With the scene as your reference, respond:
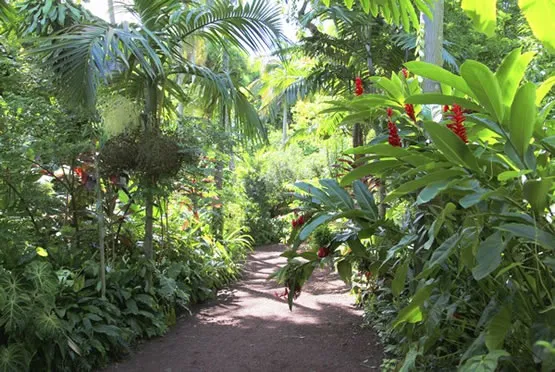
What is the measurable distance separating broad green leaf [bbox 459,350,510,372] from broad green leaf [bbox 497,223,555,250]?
459 mm

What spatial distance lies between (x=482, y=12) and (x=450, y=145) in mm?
800

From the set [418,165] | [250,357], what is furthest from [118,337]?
[418,165]

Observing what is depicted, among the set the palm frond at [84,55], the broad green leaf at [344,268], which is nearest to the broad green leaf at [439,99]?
the broad green leaf at [344,268]

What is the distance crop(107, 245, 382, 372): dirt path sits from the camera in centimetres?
424

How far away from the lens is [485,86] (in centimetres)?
179

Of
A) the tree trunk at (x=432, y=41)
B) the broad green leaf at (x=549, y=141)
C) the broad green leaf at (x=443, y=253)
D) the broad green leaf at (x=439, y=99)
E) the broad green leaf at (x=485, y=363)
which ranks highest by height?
the tree trunk at (x=432, y=41)

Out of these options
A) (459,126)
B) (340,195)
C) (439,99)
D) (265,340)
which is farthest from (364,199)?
(265,340)

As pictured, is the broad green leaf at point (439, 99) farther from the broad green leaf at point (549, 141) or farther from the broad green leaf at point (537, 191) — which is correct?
the broad green leaf at point (537, 191)

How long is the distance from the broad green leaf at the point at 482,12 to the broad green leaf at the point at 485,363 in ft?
4.08

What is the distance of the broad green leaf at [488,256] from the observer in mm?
1720

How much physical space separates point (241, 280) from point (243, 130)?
122 inches

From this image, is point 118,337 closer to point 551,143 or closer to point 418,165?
point 418,165

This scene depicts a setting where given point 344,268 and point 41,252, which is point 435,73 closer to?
point 344,268

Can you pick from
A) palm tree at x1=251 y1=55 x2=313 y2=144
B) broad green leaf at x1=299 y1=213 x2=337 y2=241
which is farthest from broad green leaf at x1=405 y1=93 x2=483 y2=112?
palm tree at x1=251 y1=55 x2=313 y2=144
